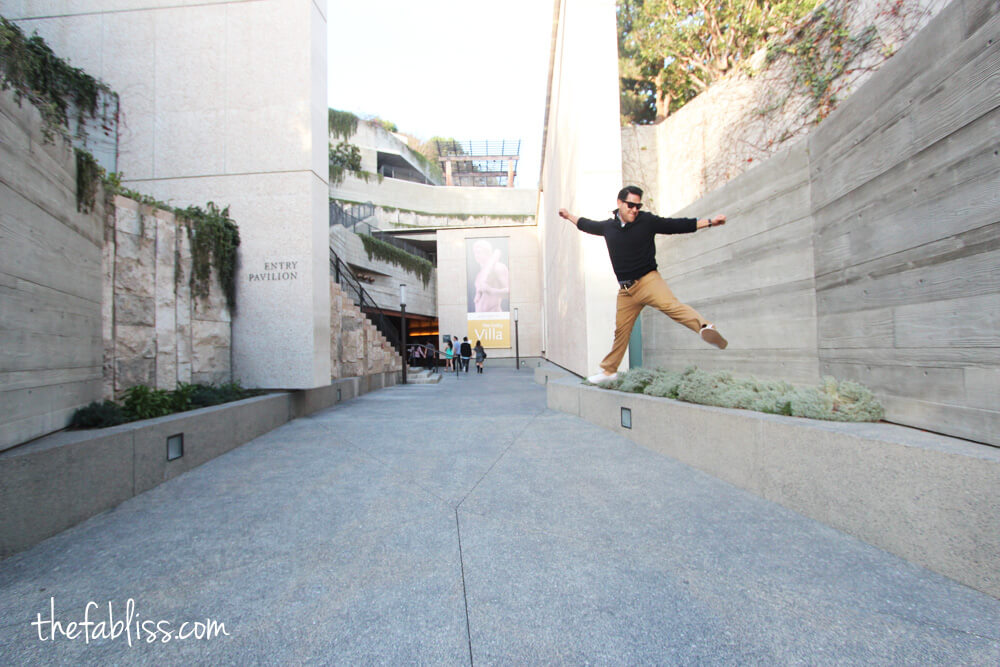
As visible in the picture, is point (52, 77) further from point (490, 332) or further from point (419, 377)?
point (490, 332)

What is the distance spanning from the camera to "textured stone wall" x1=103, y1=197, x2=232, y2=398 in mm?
4207

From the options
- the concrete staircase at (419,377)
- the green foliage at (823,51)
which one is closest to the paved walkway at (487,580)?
the green foliage at (823,51)

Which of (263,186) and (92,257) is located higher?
(263,186)

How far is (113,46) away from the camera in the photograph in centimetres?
621

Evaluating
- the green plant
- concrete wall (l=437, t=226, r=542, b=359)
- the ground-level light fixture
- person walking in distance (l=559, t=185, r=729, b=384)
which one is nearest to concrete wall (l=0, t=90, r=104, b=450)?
the green plant

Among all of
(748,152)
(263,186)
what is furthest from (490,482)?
(263,186)

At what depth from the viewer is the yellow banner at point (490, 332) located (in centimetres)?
2447

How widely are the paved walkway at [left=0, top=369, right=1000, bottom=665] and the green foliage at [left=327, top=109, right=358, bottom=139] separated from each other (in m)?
32.2

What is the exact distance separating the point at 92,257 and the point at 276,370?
2655mm

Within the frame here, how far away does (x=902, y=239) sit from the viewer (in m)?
2.61

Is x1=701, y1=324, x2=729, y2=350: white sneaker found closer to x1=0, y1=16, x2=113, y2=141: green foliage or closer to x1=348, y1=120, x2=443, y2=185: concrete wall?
x1=0, y1=16, x2=113, y2=141: green foliage

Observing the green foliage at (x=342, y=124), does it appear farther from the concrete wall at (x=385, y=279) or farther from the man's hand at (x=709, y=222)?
the man's hand at (x=709, y=222)

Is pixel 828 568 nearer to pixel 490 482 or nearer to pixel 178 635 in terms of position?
pixel 490 482

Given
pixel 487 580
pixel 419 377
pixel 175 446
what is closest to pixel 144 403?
pixel 175 446
